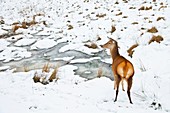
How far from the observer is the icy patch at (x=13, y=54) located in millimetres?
8298

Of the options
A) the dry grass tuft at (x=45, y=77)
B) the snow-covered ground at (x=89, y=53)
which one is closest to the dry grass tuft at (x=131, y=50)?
the snow-covered ground at (x=89, y=53)

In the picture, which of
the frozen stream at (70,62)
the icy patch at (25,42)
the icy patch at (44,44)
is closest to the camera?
the frozen stream at (70,62)

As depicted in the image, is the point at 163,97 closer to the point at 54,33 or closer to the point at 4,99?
the point at 4,99

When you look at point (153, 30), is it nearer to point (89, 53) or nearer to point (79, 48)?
point (89, 53)

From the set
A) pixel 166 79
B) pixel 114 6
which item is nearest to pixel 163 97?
pixel 166 79

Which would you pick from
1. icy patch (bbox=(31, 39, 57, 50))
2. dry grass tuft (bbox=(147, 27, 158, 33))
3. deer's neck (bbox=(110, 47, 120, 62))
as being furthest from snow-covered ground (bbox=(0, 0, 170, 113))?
deer's neck (bbox=(110, 47, 120, 62))

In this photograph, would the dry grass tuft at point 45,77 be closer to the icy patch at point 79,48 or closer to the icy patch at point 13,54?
the icy patch at point 13,54

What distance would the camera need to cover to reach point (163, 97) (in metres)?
4.75

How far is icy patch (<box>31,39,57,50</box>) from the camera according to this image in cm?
945

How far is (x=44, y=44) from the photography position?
31.9 feet

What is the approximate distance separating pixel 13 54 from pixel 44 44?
1393mm

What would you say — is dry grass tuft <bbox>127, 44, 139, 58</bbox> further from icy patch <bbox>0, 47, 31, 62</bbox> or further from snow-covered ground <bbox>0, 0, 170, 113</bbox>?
icy patch <bbox>0, 47, 31, 62</bbox>

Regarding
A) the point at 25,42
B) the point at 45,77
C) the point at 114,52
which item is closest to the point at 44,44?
the point at 25,42

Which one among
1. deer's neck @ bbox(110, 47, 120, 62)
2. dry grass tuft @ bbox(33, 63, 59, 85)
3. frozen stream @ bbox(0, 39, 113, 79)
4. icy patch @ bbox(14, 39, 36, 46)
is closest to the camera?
deer's neck @ bbox(110, 47, 120, 62)
